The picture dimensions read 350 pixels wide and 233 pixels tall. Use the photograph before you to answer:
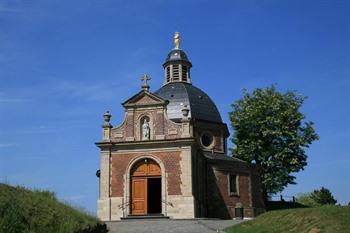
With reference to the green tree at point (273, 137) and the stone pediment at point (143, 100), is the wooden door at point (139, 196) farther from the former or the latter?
the green tree at point (273, 137)

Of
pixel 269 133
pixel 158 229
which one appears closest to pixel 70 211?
pixel 158 229

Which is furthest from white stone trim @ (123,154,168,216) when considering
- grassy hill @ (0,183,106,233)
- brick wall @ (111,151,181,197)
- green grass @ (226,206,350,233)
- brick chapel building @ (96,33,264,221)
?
grassy hill @ (0,183,106,233)

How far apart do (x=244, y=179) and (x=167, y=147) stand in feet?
31.3

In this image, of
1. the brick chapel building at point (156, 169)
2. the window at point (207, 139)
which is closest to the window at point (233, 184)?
the brick chapel building at point (156, 169)

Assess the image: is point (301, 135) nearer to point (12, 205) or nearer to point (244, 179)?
point (244, 179)

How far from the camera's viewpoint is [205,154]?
39844mm

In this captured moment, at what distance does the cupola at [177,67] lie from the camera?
153 ft

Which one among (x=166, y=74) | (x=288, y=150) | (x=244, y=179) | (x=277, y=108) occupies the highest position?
(x=166, y=74)

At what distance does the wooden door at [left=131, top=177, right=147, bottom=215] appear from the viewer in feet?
108

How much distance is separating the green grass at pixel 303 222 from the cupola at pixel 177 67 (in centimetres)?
2597

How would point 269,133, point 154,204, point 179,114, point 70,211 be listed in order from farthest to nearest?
point 269,133 < point 179,114 < point 154,204 < point 70,211

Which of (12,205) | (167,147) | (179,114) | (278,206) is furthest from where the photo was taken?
(278,206)

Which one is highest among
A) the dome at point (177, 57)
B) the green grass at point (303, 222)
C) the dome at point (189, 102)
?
the dome at point (177, 57)

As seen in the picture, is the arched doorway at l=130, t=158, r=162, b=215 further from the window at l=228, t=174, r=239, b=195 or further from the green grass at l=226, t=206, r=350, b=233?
the green grass at l=226, t=206, r=350, b=233
